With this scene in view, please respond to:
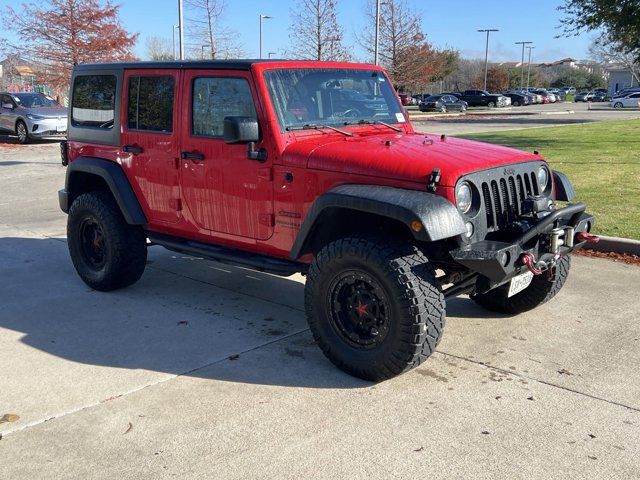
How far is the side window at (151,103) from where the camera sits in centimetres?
532

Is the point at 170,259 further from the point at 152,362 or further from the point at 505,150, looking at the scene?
the point at 505,150

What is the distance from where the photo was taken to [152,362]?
4461 millimetres

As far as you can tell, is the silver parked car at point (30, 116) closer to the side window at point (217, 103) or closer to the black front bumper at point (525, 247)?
the side window at point (217, 103)

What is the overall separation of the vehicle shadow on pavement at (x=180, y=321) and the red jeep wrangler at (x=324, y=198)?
28 centimetres

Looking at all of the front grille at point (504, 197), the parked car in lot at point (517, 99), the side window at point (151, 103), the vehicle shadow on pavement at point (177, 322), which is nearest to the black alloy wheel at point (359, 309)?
the vehicle shadow on pavement at point (177, 322)

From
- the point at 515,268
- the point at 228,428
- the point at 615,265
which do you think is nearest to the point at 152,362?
the point at 228,428

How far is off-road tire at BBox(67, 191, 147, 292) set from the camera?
18.9 ft

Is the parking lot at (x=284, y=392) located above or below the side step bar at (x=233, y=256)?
below

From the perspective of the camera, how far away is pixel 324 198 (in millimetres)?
4109

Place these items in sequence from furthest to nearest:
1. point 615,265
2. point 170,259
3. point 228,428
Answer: point 170,259
point 615,265
point 228,428

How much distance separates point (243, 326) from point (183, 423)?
152 centimetres

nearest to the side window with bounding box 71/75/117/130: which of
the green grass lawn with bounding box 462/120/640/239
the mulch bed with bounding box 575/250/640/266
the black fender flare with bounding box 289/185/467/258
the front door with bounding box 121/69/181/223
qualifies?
the front door with bounding box 121/69/181/223

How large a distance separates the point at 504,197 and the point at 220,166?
2013 millimetres

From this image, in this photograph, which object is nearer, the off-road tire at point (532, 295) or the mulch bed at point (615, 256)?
the off-road tire at point (532, 295)
